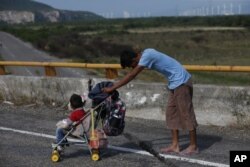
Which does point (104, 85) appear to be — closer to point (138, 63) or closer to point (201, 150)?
point (138, 63)

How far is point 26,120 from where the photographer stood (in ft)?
36.4

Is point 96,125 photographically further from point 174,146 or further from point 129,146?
point 174,146

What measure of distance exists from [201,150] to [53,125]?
3240mm

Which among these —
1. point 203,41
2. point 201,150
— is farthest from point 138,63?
point 203,41

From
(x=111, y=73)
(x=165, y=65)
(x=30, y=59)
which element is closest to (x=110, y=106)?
(x=165, y=65)

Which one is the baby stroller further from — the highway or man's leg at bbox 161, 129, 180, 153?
man's leg at bbox 161, 129, 180, 153

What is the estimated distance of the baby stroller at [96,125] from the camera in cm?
749

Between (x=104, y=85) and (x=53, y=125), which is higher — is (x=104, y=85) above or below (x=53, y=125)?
above

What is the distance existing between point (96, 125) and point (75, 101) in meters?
0.42

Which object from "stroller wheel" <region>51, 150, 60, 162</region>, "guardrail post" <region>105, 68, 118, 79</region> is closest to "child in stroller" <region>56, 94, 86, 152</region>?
"stroller wheel" <region>51, 150, 60, 162</region>

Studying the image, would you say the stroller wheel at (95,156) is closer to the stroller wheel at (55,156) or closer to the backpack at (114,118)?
the backpack at (114,118)

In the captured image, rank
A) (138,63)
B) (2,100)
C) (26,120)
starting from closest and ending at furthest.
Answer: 1. (138,63)
2. (26,120)
3. (2,100)

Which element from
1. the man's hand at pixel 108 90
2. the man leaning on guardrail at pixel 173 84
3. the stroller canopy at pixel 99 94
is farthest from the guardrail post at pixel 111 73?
the man's hand at pixel 108 90

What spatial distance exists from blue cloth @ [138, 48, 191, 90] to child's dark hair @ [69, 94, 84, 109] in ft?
2.93
